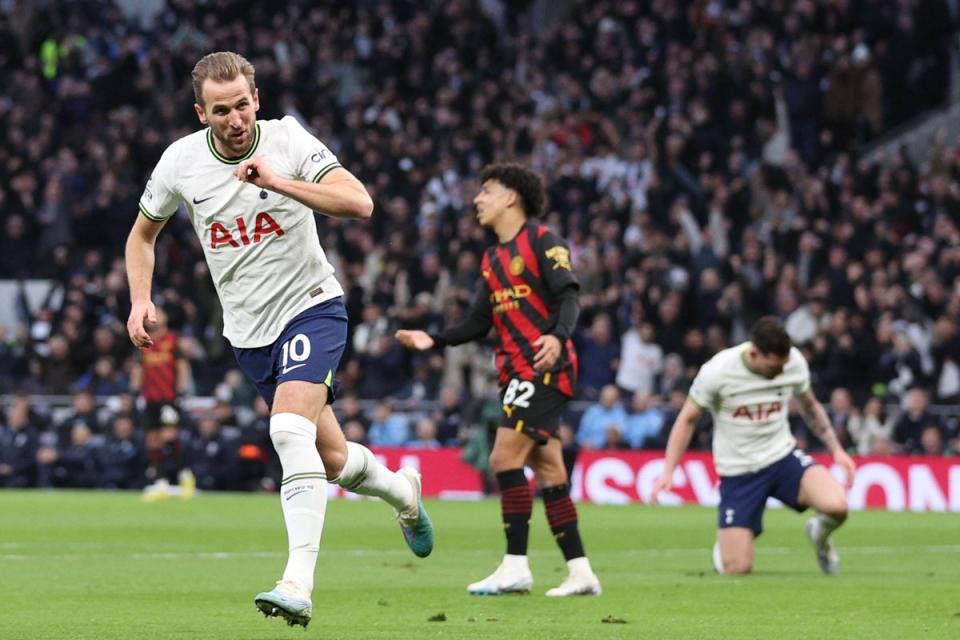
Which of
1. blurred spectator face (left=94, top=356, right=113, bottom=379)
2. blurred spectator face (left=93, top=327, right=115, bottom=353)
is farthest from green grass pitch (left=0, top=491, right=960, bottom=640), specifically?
blurred spectator face (left=93, top=327, right=115, bottom=353)

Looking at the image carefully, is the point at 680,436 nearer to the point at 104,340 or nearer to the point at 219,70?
the point at 219,70

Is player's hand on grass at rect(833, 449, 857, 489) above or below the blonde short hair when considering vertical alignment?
below

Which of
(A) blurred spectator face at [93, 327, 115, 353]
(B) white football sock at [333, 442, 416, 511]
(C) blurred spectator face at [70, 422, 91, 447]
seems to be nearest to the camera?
(B) white football sock at [333, 442, 416, 511]

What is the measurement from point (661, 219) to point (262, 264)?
1732 centimetres

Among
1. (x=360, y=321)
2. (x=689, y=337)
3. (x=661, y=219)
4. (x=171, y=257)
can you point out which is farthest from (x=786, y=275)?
(x=171, y=257)

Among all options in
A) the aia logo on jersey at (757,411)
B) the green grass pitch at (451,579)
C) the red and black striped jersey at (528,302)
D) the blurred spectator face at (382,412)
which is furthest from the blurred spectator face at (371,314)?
the red and black striped jersey at (528,302)

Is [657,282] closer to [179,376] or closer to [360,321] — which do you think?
[360,321]

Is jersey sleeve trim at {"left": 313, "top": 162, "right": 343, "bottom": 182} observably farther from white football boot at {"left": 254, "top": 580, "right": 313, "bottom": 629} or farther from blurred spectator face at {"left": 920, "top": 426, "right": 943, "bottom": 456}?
blurred spectator face at {"left": 920, "top": 426, "right": 943, "bottom": 456}

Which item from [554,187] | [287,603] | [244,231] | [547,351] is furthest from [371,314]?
[287,603]

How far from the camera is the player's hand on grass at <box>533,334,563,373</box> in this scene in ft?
29.4

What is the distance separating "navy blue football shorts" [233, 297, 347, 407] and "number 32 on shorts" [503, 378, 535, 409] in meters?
1.85

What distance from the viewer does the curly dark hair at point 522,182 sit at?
9742 millimetres

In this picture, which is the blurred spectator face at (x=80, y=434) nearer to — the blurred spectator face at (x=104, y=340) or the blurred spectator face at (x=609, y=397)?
the blurred spectator face at (x=104, y=340)

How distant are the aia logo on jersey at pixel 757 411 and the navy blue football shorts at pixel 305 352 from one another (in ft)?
→ 14.5
